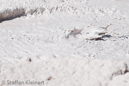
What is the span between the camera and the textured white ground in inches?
153

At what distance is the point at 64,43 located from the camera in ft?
19.7

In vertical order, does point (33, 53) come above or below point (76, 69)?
below

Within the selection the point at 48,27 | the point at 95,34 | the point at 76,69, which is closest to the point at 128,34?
the point at 95,34

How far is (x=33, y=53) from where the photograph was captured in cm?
541

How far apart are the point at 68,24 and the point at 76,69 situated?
369 cm

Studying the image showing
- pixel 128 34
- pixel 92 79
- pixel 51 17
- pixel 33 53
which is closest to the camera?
pixel 92 79

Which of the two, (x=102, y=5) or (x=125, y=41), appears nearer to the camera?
(x=125, y=41)

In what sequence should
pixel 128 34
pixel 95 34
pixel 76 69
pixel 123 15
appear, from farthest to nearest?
pixel 123 15 → pixel 128 34 → pixel 95 34 → pixel 76 69

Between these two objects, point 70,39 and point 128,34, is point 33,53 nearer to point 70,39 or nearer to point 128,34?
point 70,39

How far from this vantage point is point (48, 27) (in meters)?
7.22

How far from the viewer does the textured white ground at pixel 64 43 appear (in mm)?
3883

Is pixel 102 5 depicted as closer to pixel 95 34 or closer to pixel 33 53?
pixel 95 34

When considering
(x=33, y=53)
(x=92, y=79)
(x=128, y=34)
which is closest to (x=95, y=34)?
(x=128, y=34)

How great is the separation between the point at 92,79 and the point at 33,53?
79.8 inches
